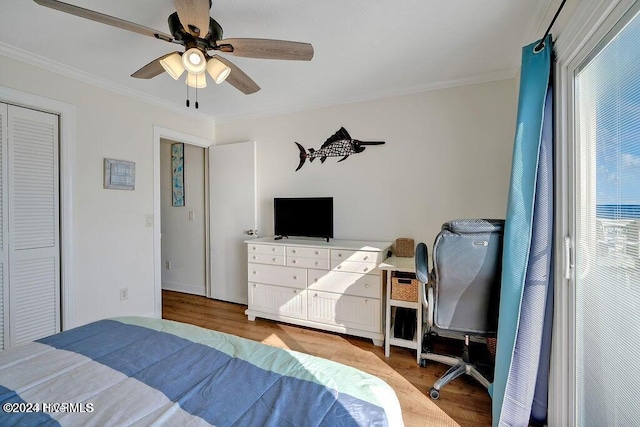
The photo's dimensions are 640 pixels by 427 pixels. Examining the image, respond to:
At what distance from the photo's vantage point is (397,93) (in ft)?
9.35

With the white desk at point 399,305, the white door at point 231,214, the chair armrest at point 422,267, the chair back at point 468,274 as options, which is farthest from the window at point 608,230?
the white door at point 231,214

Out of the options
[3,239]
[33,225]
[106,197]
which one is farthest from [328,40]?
[3,239]

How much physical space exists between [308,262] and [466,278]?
1.48 meters

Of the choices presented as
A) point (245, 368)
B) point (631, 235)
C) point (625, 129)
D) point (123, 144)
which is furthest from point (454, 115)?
point (123, 144)

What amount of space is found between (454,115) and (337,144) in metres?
1.19

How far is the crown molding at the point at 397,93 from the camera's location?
8.11 feet

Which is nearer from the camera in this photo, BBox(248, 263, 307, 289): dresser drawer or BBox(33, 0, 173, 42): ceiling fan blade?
BBox(33, 0, 173, 42): ceiling fan blade

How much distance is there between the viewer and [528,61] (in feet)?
5.06

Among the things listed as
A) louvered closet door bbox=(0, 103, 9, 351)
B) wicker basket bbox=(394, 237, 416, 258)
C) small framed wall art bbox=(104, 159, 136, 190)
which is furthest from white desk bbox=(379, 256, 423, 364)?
louvered closet door bbox=(0, 103, 9, 351)

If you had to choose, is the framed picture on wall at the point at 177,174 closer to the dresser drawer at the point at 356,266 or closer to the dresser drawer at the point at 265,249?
the dresser drawer at the point at 265,249

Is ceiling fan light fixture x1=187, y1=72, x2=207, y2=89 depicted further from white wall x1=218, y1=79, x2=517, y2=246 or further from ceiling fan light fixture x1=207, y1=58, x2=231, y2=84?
white wall x1=218, y1=79, x2=517, y2=246

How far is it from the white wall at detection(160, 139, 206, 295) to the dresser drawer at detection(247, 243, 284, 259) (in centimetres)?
133

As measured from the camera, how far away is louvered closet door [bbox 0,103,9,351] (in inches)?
83.0

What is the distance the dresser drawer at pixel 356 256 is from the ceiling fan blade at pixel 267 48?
1.66 metres
